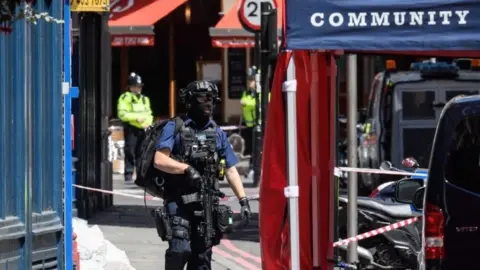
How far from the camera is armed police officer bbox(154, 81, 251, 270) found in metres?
9.34

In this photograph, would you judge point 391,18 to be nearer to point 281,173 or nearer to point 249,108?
point 281,173

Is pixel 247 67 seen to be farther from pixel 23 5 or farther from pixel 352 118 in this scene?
pixel 23 5

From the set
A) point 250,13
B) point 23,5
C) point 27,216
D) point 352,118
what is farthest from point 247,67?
point 23,5

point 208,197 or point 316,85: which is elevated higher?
point 316,85

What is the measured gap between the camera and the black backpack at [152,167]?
9534 millimetres

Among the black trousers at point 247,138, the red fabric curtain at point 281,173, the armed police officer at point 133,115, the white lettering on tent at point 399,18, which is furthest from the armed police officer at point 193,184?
the black trousers at point 247,138

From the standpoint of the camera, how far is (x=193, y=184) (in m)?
9.23

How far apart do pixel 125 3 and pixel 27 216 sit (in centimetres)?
1999

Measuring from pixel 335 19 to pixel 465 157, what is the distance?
1.38 m

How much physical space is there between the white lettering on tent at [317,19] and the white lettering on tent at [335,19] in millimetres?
56

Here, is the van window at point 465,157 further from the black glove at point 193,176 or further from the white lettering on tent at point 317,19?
the black glove at point 193,176

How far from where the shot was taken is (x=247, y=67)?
97.3 ft

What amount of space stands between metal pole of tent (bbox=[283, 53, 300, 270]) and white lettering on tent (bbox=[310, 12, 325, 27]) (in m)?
0.75

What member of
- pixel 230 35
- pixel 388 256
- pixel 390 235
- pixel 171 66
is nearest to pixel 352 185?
pixel 390 235
